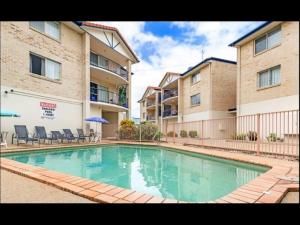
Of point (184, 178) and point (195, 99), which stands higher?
point (195, 99)

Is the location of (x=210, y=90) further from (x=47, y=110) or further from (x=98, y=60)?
(x=47, y=110)

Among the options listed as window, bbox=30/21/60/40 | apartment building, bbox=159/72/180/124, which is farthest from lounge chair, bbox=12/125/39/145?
apartment building, bbox=159/72/180/124

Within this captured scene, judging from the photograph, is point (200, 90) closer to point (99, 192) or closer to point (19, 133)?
point (19, 133)

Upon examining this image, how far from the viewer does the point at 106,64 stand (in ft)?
63.7

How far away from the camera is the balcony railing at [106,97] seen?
17.2 meters

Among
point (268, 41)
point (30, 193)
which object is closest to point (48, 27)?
point (30, 193)

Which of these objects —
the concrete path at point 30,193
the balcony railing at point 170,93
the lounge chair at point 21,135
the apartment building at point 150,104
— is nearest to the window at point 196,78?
the balcony railing at point 170,93

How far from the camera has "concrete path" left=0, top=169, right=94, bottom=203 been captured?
2635mm

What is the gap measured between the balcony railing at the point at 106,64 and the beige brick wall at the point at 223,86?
9348 millimetres

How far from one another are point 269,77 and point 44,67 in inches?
584
